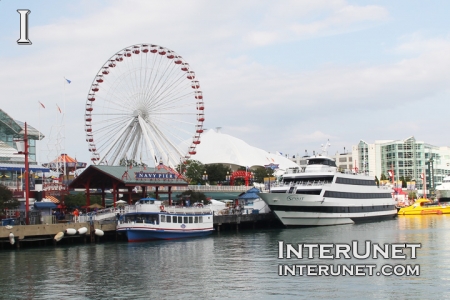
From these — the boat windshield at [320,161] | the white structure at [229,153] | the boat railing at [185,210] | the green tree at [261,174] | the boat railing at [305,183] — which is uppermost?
the white structure at [229,153]

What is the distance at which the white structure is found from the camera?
172 meters

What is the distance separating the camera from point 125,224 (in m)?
58.2

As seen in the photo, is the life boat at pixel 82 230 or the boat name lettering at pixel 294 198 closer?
the life boat at pixel 82 230

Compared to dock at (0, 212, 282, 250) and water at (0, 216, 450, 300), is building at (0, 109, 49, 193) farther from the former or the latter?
water at (0, 216, 450, 300)

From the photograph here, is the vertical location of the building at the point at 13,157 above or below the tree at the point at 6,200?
above

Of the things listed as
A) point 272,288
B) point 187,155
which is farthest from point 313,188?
point 272,288

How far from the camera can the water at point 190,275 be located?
32531 millimetres

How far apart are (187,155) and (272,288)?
53059 millimetres

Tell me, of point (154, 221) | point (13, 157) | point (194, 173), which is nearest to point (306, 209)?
point (154, 221)

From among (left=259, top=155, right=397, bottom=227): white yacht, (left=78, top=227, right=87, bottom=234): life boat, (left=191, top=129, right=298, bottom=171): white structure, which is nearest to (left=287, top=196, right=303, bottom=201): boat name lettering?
(left=259, top=155, right=397, bottom=227): white yacht

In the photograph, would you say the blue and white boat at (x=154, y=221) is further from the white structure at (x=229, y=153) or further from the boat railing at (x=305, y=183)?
the white structure at (x=229, y=153)

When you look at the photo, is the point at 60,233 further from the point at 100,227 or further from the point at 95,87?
the point at 95,87

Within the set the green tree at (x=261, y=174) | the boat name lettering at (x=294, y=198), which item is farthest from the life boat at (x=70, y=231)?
the green tree at (x=261, y=174)

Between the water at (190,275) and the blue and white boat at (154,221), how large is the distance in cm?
165
